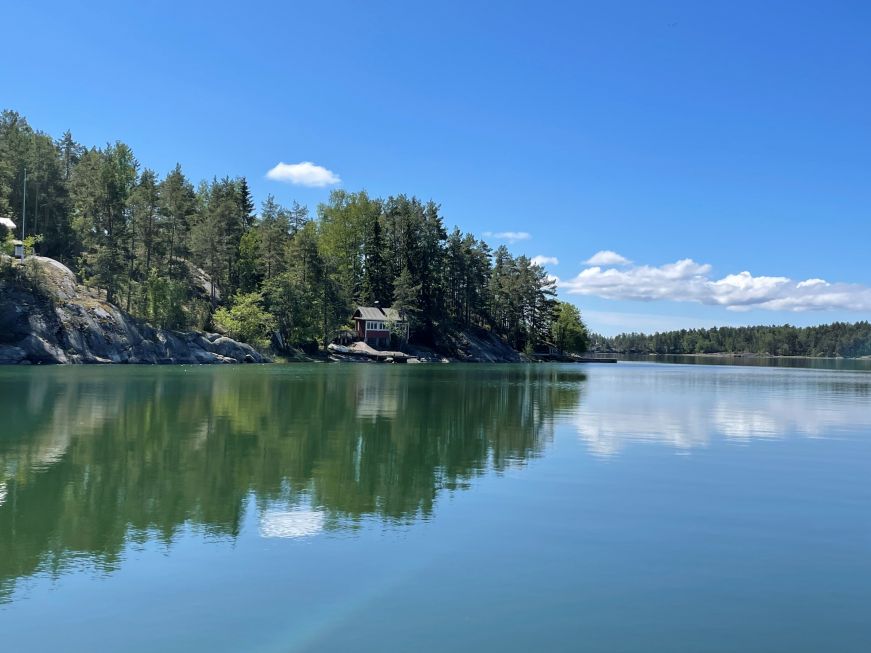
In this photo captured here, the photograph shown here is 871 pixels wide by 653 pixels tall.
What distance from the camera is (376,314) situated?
382 ft

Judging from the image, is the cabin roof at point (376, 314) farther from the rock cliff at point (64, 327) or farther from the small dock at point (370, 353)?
the rock cliff at point (64, 327)

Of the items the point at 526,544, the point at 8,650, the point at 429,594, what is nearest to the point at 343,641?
the point at 429,594

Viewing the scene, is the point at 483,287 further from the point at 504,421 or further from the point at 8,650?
the point at 8,650

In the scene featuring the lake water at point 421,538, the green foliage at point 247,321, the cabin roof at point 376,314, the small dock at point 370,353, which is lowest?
the lake water at point 421,538

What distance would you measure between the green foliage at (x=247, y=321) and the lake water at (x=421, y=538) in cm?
6547

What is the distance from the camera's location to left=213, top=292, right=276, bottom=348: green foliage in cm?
9419

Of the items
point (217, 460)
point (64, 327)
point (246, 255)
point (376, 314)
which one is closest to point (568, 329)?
point (376, 314)

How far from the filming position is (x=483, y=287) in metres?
144

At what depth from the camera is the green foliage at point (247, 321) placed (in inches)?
3708

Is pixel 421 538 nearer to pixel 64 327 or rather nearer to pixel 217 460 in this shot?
pixel 217 460

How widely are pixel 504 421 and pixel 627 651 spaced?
25434 millimetres

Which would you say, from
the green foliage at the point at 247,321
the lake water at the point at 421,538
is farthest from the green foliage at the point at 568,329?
the lake water at the point at 421,538

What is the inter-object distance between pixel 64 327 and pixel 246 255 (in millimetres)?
38754

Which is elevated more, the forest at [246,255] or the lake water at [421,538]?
the forest at [246,255]
